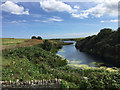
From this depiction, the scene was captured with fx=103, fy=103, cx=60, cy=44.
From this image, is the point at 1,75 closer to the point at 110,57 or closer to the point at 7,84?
the point at 7,84

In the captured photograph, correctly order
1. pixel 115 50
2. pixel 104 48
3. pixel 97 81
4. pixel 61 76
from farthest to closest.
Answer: pixel 104 48
pixel 115 50
pixel 61 76
pixel 97 81

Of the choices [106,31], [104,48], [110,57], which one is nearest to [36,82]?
[110,57]

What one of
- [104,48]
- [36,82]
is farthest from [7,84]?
[104,48]

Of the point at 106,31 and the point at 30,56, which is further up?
the point at 106,31

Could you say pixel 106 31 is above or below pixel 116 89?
above

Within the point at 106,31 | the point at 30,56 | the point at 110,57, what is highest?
the point at 106,31

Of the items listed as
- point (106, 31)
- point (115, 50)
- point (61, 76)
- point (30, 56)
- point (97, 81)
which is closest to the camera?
point (97, 81)

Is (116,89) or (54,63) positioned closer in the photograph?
(116,89)

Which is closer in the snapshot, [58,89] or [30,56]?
[58,89]

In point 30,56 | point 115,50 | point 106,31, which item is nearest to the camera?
point 30,56

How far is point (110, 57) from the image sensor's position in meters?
35.2

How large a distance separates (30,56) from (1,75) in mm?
11881

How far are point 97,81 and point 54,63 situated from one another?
45.8ft

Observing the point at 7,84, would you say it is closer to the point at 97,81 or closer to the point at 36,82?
the point at 36,82
